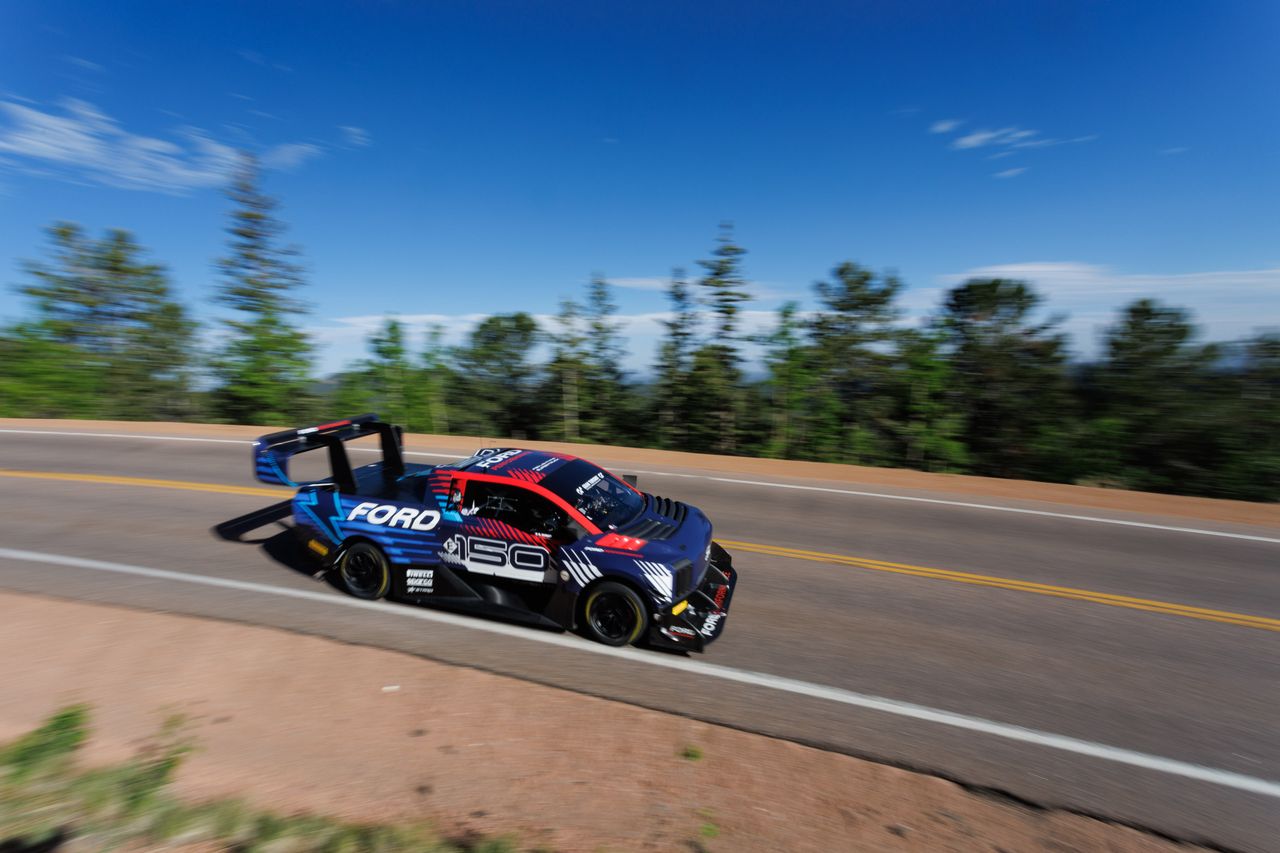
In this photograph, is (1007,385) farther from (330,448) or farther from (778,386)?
(330,448)

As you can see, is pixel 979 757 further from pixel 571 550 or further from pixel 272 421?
pixel 272 421

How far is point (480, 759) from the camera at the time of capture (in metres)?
4.43

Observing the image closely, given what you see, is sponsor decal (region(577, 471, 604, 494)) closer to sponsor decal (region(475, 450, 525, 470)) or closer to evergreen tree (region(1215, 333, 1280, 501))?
sponsor decal (region(475, 450, 525, 470))

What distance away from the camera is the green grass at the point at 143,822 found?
11.1 ft

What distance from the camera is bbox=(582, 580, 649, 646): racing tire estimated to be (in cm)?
587

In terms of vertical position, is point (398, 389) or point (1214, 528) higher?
point (398, 389)

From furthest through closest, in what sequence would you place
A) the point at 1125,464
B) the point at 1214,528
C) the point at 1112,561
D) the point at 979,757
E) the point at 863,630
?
the point at 1125,464 < the point at 1214,528 < the point at 1112,561 < the point at 863,630 < the point at 979,757

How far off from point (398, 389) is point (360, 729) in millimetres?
18645

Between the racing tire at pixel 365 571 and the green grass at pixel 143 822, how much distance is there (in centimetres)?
273

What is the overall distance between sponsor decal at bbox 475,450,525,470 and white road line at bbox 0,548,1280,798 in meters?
1.59

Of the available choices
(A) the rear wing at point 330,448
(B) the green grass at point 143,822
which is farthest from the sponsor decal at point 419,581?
(B) the green grass at point 143,822

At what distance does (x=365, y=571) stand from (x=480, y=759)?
10.7 feet

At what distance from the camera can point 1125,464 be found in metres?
14.8

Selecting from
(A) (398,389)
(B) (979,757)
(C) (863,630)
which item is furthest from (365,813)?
(A) (398,389)
